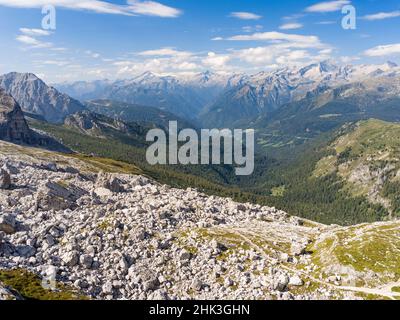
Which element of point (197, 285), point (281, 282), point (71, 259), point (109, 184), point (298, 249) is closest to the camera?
point (71, 259)

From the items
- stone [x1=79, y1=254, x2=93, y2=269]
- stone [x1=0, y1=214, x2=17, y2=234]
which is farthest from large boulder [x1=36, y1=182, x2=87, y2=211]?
stone [x1=79, y1=254, x2=93, y2=269]

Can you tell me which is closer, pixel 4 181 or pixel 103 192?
pixel 4 181

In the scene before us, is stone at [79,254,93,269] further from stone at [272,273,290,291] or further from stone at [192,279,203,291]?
stone at [272,273,290,291]

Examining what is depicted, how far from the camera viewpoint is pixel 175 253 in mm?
70188

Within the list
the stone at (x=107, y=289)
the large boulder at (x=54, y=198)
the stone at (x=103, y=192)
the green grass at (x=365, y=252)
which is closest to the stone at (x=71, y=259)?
the stone at (x=107, y=289)

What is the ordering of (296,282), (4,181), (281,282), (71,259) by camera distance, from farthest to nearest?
(4,181)
(296,282)
(281,282)
(71,259)

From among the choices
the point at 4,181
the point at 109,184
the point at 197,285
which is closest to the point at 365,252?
the point at 197,285

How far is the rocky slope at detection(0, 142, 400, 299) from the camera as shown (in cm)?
6006

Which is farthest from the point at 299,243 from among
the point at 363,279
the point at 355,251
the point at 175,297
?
the point at 175,297

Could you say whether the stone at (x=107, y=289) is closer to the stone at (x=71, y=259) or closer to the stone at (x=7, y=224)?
the stone at (x=71, y=259)

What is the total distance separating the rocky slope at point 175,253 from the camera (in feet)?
197

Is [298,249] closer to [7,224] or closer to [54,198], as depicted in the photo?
[54,198]

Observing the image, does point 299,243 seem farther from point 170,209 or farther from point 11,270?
point 11,270

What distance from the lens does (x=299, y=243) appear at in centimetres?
8125
